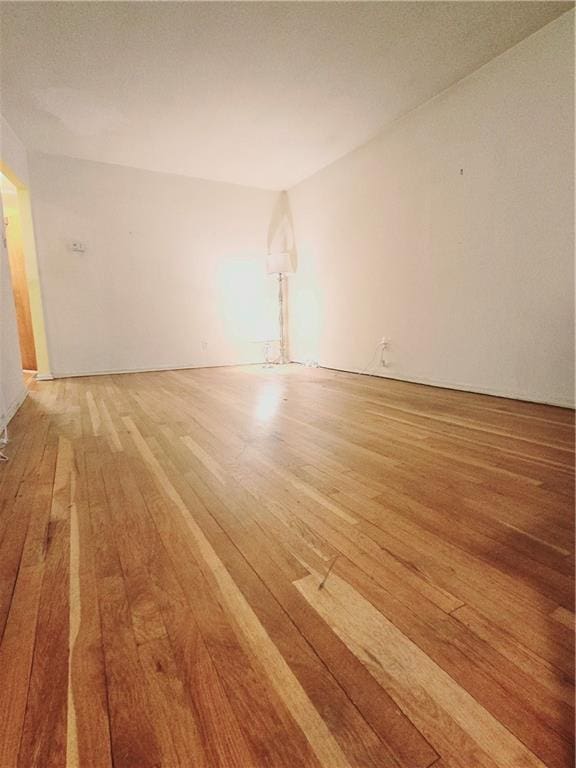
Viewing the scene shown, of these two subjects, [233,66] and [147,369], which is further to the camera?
[147,369]

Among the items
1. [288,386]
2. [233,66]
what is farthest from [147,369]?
[233,66]

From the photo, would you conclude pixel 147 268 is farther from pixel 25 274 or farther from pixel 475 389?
pixel 475 389

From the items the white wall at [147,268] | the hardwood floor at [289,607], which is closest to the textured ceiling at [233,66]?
the white wall at [147,268]

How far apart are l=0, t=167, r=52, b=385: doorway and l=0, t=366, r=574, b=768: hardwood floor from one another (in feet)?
10.5

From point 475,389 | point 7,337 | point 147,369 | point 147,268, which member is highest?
point 147,268

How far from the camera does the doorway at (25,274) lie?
4.17 metres

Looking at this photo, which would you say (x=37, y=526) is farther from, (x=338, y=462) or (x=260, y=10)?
(x=260, y=10)

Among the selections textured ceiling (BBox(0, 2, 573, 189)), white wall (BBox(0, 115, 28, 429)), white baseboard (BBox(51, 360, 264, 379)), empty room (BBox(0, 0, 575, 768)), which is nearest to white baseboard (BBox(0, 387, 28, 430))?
white wall (BBox(0, 115, 28, 429))

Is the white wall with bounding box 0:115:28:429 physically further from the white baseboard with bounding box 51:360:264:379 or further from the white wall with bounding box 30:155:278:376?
the white baseboard with bounding box 51:360:264:379

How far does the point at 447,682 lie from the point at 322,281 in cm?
475

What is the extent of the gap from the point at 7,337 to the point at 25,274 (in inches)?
101

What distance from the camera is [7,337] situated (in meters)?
2.88

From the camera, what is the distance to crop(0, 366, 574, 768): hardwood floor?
566 mm

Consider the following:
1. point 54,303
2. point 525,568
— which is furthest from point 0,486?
point 54,303
